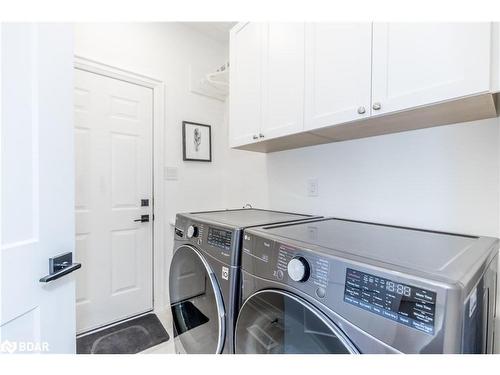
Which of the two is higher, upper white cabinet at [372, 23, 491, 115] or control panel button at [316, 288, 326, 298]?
upper white cabinet at [372, 23, 491, 115]

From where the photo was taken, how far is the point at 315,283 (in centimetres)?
69

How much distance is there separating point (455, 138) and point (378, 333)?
991 mm

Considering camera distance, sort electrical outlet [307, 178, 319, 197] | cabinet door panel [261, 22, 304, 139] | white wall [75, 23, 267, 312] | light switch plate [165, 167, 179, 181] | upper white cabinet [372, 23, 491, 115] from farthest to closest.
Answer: light switch plate [165, 167, 179, 181], white wall [75, 23, 267, 312], electrical outlet [307, 178, 319, 197], cabinet door panel [261, 22, 304, 139], upper white cabinet [372, 23, 491, 115]

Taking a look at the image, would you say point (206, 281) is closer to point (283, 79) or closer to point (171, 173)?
point (283, 79)

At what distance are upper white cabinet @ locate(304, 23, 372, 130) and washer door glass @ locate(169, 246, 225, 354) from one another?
35.5 inches

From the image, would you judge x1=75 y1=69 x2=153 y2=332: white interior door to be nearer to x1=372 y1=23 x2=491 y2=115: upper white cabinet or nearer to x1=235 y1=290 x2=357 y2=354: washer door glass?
x1=235 y1=290 x2=357 y2=354: washer door glass

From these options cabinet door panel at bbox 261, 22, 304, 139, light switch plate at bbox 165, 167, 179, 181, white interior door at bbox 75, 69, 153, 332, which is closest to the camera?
cabinet door panel at bbox 261, 22, 304, 139


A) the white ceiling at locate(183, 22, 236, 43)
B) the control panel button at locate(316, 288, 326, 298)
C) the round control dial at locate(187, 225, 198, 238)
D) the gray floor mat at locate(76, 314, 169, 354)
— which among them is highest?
the white ceiling at locate(183, 22, 236, 43)

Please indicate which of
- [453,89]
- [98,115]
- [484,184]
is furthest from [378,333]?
[98,115]

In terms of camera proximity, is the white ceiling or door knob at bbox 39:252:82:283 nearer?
door knob at bbox 39:252:82:283

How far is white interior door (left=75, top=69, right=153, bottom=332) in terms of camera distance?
72.7 inches

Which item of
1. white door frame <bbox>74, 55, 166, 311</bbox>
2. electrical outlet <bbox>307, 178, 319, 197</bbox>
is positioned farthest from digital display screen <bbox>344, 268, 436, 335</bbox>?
white door frame <bbox>74, 55, 166, 311</bbox>

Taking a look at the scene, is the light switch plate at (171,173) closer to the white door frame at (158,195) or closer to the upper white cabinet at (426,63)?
the white door frame at (158,195)

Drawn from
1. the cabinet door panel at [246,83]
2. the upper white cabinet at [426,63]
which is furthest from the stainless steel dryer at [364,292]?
the cabinet door panel at [246,83]
